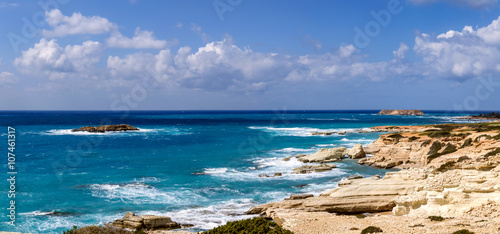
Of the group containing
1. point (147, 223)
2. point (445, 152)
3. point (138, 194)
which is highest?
point (445, 152)

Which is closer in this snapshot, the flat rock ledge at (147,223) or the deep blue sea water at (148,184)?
the flat rock ledge at (147,223)

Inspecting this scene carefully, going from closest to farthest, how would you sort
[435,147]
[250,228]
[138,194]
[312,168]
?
[250,228]
[138,194]
[312,168]
[435,147]

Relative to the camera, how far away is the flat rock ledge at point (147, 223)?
22641mm

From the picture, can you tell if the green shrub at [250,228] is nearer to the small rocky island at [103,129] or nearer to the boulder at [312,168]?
the boulder at [312,168]

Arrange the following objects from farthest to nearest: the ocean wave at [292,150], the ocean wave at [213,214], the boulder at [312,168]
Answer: the ocean wave at [292,150]
the boulder at [312,168]
the ocean wave at [213,214]

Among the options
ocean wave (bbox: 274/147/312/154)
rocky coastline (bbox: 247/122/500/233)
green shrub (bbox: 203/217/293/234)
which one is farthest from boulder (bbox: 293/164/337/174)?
green shrub (bbox: 203/217/293/234)

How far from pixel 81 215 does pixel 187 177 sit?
1482 centimetres

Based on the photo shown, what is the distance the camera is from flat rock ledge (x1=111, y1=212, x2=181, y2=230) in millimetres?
22641

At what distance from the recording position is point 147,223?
2292 cm

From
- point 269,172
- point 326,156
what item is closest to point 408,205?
point 269,172

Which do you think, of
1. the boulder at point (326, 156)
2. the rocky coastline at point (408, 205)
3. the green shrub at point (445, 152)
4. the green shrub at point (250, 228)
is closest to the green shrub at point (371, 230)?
the rocky coastline at point (408, 205)

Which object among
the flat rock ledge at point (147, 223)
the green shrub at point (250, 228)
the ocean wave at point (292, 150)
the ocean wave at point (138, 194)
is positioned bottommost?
the ocean wave at point (138, 194)

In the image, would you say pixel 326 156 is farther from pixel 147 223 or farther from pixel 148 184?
pixel 147 223

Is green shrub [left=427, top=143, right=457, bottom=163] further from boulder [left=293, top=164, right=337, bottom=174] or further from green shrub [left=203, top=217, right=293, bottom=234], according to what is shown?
green shrub [left=203, top=217, right=293, bottom=234]
